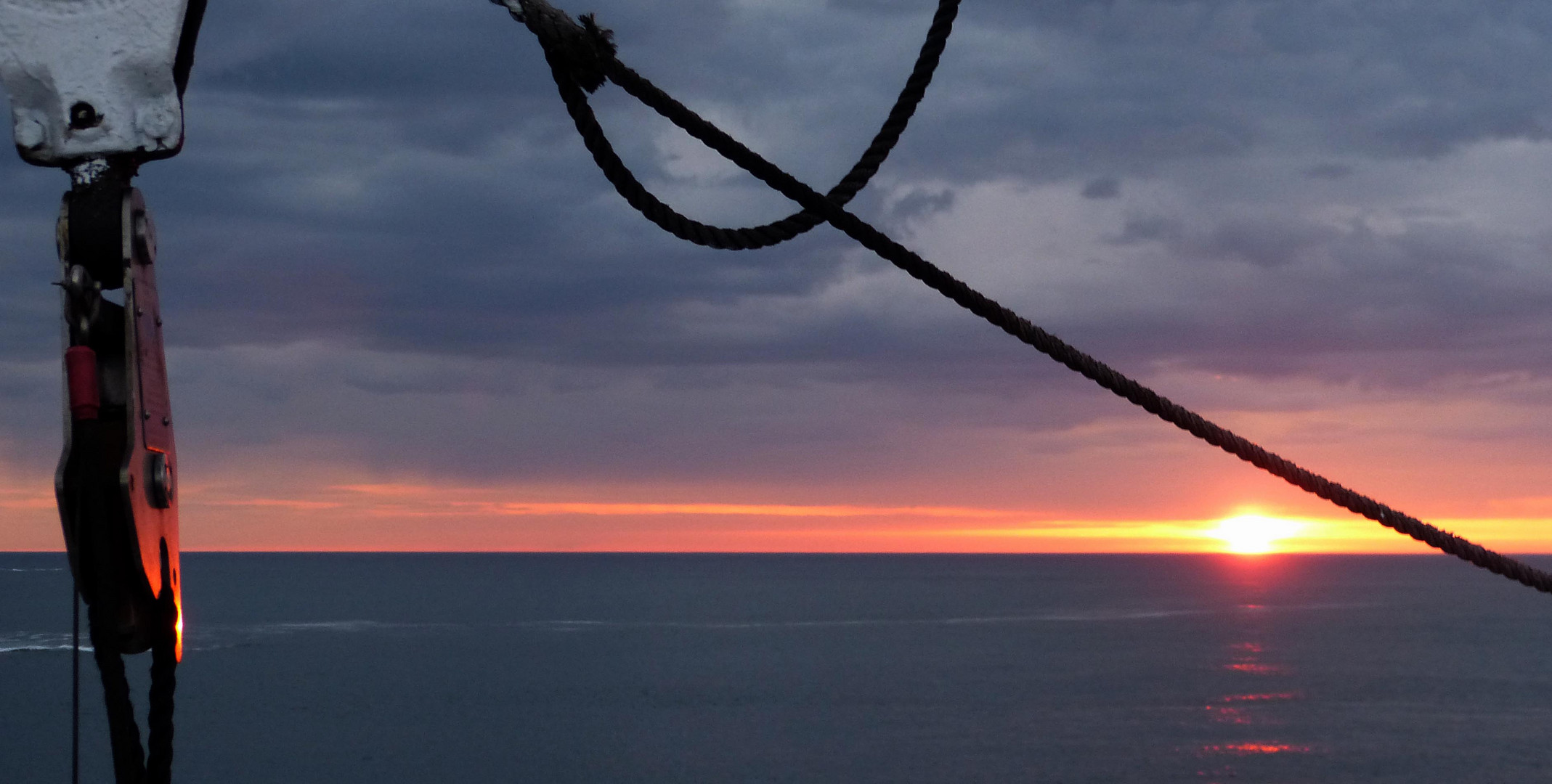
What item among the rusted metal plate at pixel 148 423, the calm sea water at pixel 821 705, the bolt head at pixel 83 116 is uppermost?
the bolt head at pixel 83 116

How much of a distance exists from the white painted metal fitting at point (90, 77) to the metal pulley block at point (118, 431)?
91mm

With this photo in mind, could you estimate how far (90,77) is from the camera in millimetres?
2508

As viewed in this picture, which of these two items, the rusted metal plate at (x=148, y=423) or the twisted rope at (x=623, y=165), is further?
the twisted rope at (x=623, y=165)

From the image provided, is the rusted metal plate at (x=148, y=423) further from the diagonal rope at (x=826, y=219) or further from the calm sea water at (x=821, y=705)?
the calm sea water at (x=821, y=705)

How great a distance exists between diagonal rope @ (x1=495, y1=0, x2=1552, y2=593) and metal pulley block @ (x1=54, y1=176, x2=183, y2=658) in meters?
0.91

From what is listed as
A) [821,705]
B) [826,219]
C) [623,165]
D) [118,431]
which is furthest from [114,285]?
[821,705]

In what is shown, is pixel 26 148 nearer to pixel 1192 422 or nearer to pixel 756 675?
pixel 1192 422

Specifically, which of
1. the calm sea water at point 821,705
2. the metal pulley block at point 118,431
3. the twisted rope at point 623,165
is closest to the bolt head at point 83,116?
the metal pulley block at point 118,431

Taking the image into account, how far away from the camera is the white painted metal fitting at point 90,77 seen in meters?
2.50

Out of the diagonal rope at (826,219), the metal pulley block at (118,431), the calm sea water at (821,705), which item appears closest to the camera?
the metal pulley block at (118,431)

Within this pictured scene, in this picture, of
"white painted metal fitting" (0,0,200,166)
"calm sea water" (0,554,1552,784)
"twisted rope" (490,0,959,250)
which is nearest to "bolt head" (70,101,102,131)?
"white painted metal fitting" (0,0,200,166)

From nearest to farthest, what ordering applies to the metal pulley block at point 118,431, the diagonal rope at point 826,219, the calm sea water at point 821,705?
the metal pulley block at point 118,431 < the diagonal rope at point 826,219 < the calm sea water at point 821,705

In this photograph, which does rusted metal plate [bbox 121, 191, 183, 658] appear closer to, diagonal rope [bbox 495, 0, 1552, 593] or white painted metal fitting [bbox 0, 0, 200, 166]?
white painted metal fitting [bbox 0, 0, 200, 166]

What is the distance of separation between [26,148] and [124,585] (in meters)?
0.84
